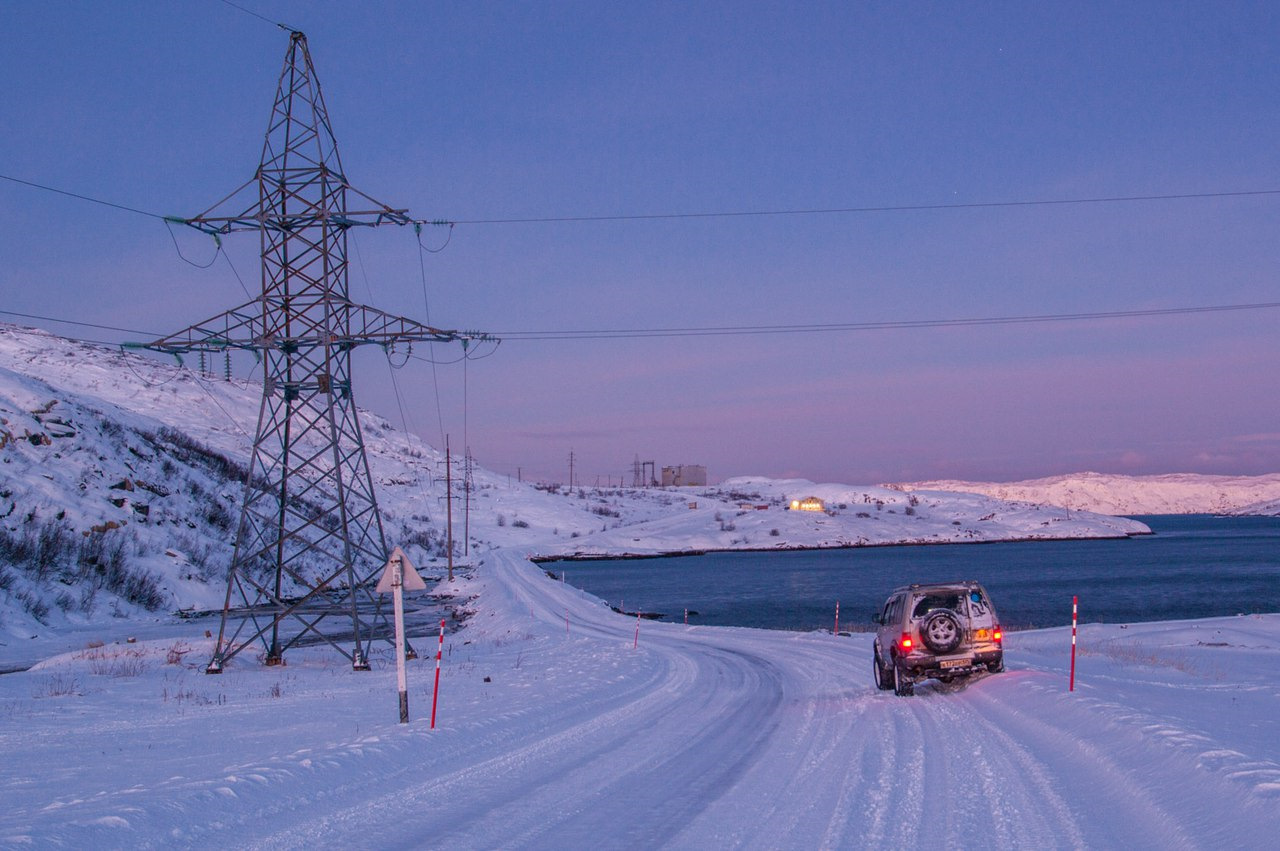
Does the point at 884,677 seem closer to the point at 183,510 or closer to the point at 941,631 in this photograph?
the point at 941,631

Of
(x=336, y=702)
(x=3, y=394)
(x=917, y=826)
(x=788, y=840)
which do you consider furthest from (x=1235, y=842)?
(x=3, y=394)

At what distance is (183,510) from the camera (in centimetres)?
5147

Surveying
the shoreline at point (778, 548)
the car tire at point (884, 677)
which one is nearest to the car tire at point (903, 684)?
the car tire at point (884, 677)

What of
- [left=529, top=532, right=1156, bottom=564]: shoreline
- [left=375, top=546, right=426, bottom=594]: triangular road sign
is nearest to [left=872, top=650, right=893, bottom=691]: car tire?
[left=375, top=546, right=426, bottom=594]: triangular road sign

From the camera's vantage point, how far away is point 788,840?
303 inches

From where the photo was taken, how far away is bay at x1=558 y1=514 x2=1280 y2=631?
56781mm

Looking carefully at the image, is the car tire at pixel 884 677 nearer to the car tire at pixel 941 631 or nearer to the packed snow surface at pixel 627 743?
the packed snow surface at pixel 627 743

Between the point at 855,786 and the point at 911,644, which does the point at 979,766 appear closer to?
the point at 855,786

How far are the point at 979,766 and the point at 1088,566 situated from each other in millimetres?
100335

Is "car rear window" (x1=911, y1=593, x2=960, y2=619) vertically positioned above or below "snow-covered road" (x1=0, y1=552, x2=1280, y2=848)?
above

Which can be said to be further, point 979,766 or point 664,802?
point 979,766

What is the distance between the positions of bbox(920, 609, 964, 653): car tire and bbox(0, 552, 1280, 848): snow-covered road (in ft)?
2.81

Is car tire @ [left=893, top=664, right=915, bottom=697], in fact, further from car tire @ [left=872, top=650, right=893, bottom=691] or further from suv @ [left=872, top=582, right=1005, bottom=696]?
car tire @ [left=872, top=650, right=893, bottom=691]

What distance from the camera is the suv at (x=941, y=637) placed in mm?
16516
